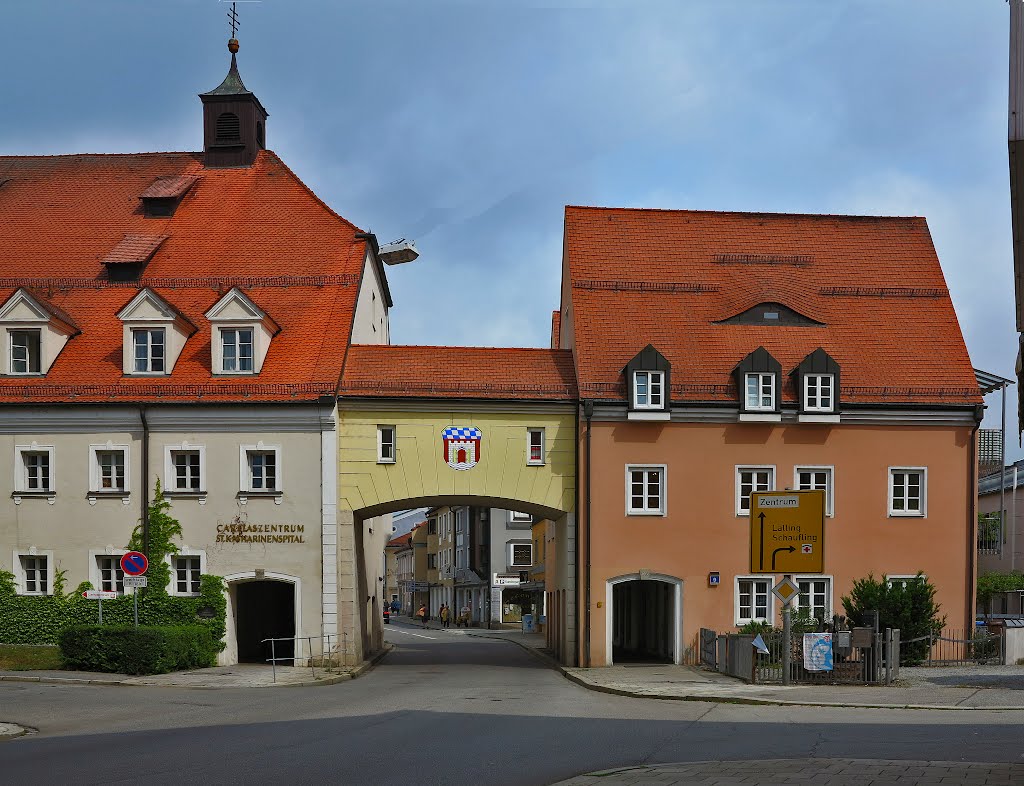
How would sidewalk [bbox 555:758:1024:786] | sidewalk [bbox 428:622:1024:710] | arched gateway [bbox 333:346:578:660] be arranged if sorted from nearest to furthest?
1. sidewalk [bbox 555:758:1024:786]
2. sidewalk [bbox 428:622:1024:710]
3. arched gateway [bbox 333:346:578:660]

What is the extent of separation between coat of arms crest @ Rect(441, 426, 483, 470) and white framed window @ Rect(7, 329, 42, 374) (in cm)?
1158

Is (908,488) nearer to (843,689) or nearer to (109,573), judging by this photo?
(843,689)

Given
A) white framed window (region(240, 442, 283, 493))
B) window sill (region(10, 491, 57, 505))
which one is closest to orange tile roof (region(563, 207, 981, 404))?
white framed window (region(240, 442, 283, 493))

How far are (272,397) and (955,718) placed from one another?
66.1ft

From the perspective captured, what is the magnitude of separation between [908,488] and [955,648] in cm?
465

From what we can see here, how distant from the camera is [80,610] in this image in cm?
3416

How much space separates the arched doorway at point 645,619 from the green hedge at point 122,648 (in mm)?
11696

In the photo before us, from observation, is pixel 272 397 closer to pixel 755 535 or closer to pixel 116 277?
pixel 116 277

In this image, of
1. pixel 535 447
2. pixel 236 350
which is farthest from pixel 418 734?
pixel 236 350

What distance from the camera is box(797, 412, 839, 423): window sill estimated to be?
35.4 metres

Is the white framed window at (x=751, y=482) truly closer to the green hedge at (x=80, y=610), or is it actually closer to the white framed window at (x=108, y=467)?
the green hedge at (x=80, y=610)

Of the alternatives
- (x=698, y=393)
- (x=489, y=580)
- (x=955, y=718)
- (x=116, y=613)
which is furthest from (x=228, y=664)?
(x=489, y=580)

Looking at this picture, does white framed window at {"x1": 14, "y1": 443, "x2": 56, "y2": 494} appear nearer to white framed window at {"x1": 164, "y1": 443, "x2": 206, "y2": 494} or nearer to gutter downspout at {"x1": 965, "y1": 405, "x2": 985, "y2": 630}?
white framed window at {"x1": 164, "y1": 443, "x2": 206, "y2": 494}

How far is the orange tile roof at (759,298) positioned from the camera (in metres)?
36.2
